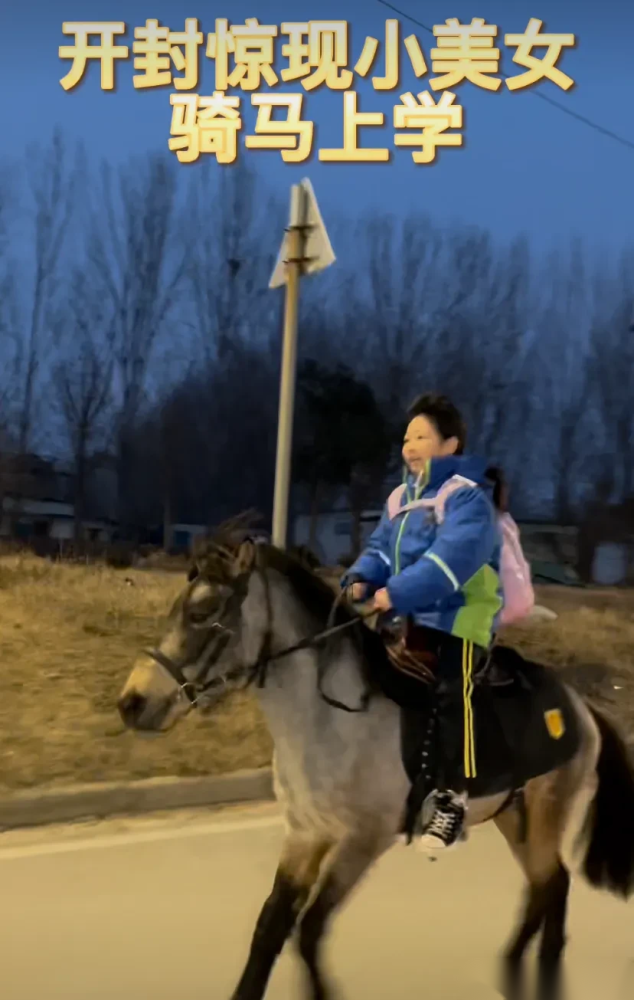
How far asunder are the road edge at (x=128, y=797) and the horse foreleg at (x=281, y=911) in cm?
224

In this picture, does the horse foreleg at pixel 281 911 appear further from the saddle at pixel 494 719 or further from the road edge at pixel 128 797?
the road edge at pixel 128 797

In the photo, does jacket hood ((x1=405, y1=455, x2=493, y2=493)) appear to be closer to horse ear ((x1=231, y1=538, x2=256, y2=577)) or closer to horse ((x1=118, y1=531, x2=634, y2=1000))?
horse ((x1=118, y1=531, x2=634, y2=1000))

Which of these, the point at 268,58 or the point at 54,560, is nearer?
the point at 268,58

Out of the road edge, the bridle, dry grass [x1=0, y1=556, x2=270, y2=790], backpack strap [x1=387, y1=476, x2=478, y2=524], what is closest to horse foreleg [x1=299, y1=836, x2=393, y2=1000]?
the bridle

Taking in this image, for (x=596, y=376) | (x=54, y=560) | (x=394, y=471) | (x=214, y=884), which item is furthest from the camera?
(x=596, y=376)

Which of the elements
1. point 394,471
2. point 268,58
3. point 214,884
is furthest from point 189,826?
point 394,471

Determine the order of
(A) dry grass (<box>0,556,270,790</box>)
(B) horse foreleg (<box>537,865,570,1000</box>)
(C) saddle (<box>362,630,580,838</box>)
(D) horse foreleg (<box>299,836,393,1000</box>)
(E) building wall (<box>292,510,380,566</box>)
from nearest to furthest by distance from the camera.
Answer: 1. (D) horse foreleg (<box>299,836,393,1000</box>)
2. (C) saddle (<box>362,630,580,838</box>)
3. (B) horse foreleg (<box>537,865,570,1000</box>)
4. (A) dry grass (<box>0,556,270,790</box>)
5. (E) building wall (<box>292,510,380,566</box>)

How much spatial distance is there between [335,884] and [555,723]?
934 millimetres

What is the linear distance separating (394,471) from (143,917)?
46.8 ft

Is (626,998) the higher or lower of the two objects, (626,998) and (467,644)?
the lower

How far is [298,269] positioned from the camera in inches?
193

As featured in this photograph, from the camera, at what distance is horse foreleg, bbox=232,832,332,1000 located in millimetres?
2664

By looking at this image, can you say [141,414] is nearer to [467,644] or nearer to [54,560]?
[54,560]

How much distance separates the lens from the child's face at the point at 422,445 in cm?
296
